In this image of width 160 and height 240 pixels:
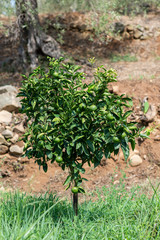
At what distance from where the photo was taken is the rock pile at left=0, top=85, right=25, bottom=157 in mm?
6531

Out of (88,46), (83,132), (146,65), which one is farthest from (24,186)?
(88,46)

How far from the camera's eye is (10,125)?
23.3 feet

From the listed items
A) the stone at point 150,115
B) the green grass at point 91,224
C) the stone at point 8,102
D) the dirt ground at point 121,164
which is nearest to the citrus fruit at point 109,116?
the green grass at point 91,224

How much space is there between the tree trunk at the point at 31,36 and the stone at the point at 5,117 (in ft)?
11.4

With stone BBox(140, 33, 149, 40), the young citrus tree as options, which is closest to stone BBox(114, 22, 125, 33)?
stone BBox(140, 33, 149, 40)

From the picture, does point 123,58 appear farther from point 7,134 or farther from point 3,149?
point 3,149

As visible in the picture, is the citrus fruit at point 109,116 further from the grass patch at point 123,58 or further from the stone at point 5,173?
the grass patch at point 123,58

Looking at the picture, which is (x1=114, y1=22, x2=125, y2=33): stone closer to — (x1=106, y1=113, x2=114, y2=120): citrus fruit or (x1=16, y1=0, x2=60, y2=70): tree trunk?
(x1=16, y1=0, x2=60, y2=70): tree trunk

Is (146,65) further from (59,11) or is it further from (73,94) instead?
(73,94)

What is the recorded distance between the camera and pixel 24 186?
5.73m

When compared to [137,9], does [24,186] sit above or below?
below

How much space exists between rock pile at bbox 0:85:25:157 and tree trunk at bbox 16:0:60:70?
9.47 feet

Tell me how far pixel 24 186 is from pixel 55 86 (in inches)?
137

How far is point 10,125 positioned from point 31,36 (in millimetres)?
4596
